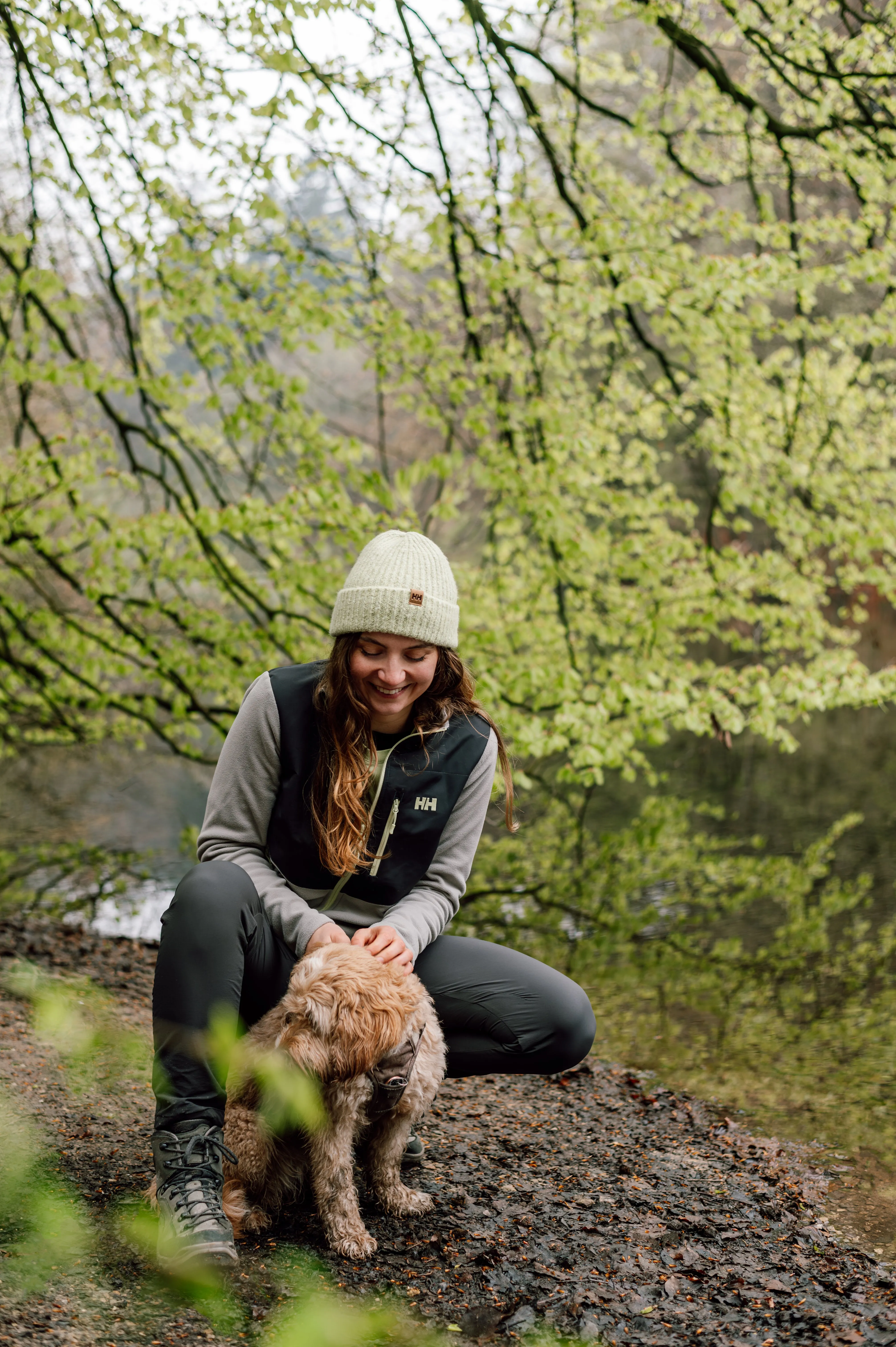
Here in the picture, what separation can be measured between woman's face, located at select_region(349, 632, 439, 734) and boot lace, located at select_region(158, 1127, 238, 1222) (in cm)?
113

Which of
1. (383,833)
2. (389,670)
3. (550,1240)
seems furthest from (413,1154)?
(389,670)

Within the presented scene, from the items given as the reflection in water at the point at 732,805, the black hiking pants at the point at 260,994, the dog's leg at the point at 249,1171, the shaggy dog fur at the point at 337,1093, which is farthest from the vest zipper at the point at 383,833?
the reflection in water at the point at 732,805

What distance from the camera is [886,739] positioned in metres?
16.6

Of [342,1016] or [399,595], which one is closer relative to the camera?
[342,1016]

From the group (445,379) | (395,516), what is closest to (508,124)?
(445,379)

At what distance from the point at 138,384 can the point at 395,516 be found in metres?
1.71

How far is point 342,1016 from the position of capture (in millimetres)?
2271

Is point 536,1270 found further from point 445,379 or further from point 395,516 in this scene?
point 445,379

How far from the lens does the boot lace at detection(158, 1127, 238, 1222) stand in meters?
2.21

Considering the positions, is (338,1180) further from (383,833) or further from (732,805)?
(732,805)

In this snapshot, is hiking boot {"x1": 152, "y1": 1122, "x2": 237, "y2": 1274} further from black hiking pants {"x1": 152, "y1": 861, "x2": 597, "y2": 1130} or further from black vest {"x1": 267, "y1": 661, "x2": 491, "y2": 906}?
black vest {"x1": 267, "y1": 661, "x2": 491, "y2": 906}

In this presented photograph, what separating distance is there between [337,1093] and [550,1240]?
77 cm

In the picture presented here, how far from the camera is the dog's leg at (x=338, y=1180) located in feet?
7.75

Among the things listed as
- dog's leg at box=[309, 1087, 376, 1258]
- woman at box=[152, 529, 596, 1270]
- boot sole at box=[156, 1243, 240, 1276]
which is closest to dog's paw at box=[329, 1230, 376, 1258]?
dog's leg at box=[309, 1087, 376, 1258]
